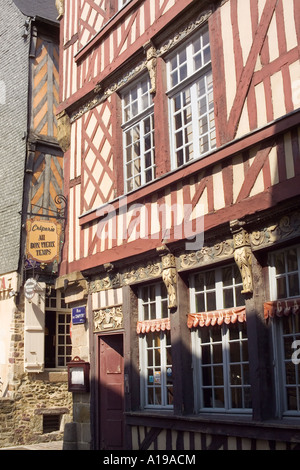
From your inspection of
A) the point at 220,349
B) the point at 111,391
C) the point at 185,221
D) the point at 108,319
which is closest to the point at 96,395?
the point at 111,391

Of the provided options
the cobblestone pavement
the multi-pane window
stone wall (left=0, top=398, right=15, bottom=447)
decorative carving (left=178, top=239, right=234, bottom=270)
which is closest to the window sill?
the multi-pane window

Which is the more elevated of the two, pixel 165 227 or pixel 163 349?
pixel 165 227

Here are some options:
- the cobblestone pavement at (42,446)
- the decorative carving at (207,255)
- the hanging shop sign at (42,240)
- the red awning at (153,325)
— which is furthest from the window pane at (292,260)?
the cobblestone pavement at (42,446)

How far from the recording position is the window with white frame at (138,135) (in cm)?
780

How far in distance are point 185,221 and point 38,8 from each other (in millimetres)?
9638

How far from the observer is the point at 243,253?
5.90 meters

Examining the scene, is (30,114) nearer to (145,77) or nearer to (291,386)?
(145,77)

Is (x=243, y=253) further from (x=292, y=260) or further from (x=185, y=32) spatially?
(x=185, y=32)

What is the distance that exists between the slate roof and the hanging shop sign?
5.15 metres

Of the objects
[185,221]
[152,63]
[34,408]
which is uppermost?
[152,63]

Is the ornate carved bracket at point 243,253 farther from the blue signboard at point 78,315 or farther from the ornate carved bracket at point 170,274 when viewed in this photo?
the blue signboard at point 78,315

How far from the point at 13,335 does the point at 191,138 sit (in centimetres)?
627

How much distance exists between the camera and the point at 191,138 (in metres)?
7.03
